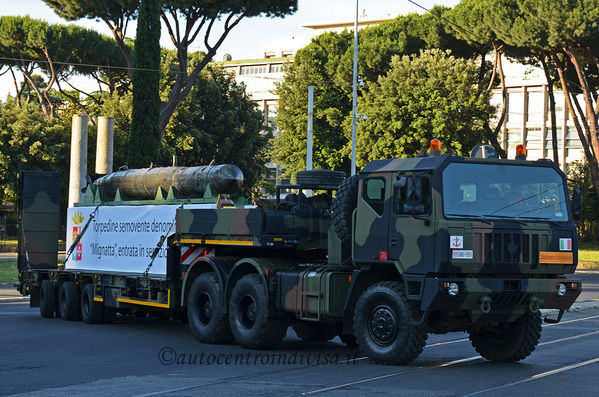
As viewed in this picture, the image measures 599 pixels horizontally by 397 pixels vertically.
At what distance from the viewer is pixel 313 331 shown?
1524 centimetres

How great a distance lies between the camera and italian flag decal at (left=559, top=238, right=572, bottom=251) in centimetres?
1185

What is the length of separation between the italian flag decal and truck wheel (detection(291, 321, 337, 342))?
4.44m

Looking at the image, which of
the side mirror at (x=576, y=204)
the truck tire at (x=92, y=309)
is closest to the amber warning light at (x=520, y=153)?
the side mirror at (x=576, y=204)

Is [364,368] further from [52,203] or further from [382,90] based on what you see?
[382,90]

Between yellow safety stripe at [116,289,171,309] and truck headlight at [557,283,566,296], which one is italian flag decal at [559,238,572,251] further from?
yellow safety stripe at [116,289,171,309]

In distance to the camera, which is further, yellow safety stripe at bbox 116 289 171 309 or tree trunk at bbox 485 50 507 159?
tree trunk at bbox 485 50 507 159

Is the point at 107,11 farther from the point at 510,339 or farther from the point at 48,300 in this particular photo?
the point at 510,339

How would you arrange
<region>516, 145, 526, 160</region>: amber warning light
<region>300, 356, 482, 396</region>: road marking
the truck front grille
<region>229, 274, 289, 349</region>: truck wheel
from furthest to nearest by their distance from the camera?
1. <region>229, 274, 289, 349</region>: truck wheel
2. <region>516, 145, 526, 160</region>: amber warning light
3. the truck front grille
4. <region>300, 356, 482, 396</region>: road marking

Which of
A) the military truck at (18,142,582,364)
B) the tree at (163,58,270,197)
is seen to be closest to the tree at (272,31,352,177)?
the tree at (163,58,270,197)

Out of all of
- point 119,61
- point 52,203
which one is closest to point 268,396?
point 52,203

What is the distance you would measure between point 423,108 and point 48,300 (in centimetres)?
3788

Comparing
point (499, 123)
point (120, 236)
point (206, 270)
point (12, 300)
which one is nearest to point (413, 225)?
point (206, 270)

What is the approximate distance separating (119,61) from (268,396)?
57358 millimetres

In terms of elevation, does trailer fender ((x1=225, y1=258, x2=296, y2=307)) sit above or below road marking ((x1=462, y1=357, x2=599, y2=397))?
above
